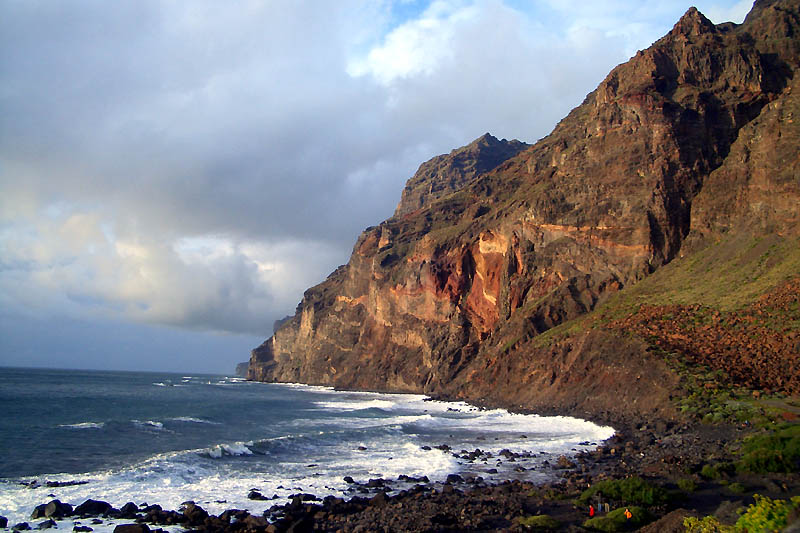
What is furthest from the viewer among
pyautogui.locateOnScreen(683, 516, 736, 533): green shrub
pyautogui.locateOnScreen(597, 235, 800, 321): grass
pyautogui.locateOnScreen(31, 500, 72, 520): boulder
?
pyautogui.locateOnScreen(597, 235, 800, 321): grass

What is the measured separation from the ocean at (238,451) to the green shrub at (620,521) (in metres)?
8.26

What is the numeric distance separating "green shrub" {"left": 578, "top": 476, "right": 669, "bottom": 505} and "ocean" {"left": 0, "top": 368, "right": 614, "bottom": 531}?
5.16m

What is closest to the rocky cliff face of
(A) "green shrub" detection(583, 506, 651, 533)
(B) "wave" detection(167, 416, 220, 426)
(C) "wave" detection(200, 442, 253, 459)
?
(A) "green shrub" detection(583, 506, 651, 533)

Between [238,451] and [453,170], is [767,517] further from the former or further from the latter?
[453,170]

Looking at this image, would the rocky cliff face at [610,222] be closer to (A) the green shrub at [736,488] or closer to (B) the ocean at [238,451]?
(B) the ocean at [238,451]

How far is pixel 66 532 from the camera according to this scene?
17.4 m

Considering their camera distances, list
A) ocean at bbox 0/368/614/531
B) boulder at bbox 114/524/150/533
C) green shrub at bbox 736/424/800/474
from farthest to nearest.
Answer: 1. ocean at bbox 0/368/614/531
2. green shrub at bbox 736/424/800/474
3. boulder at bbox 114/524/150/533

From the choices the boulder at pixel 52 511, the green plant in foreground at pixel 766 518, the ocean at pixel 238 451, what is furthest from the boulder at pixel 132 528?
the green plant in foreground at pixel 766 518

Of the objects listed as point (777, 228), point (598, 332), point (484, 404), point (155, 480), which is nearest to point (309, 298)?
point (484, 404)

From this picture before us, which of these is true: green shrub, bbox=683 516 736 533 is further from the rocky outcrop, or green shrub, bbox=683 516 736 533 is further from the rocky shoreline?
the rocky outcrop

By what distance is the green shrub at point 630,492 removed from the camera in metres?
18.5

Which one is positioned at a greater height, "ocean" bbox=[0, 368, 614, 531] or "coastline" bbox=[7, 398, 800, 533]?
"coastline" bbox=[7, 398, 800, 533]

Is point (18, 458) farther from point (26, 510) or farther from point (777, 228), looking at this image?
point (777, 228)

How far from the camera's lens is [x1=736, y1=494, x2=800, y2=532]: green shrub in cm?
862
